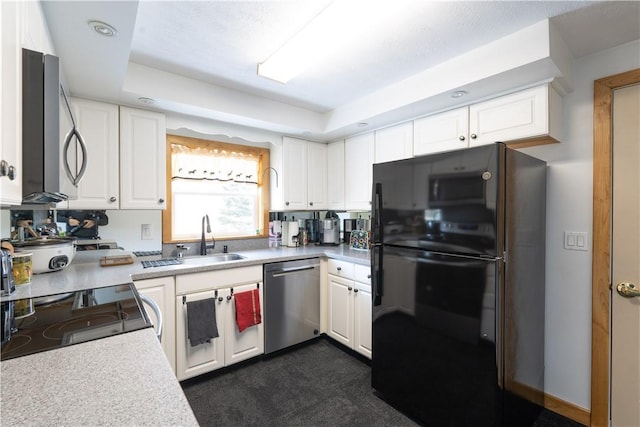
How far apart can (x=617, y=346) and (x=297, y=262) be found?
2.24 m

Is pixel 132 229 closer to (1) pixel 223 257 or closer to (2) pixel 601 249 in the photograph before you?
(1) pixel 223 257

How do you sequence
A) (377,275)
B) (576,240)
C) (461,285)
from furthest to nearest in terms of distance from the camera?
(377,275), (576,240), (461,285)

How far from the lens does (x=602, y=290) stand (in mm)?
1859

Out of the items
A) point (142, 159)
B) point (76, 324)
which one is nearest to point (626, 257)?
point (76, 324)

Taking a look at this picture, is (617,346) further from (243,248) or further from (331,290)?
(243,248)

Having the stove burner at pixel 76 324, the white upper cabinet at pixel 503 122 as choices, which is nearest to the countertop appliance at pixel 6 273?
the stove burner at pixel 76 324

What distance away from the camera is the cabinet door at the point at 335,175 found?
3279 millimetres

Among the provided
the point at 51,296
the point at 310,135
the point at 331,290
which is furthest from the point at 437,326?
the point at 310,135

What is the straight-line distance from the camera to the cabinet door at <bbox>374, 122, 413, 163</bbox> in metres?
2.60

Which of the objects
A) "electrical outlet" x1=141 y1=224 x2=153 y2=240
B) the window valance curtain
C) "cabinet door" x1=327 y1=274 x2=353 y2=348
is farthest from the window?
"cabinet door" x1=327 y1=274 x2=353 y2=348

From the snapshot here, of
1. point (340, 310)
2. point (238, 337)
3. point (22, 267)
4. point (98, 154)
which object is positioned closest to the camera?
point (22, 267)

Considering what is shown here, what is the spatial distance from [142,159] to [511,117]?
263 cm

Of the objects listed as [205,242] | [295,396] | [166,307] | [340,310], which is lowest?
[295,396]

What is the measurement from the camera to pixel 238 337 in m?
2.46
